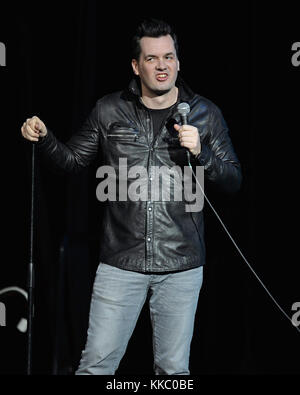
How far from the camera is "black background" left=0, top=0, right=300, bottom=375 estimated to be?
2.91 m

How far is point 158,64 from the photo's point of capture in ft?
7.54

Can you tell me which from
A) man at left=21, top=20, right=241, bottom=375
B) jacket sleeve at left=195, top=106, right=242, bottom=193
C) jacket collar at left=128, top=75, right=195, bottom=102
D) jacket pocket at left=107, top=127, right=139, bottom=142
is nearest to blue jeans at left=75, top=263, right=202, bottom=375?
man at left=21, top=20, right=241, bottom=375

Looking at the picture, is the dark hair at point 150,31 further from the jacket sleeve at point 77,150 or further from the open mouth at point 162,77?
the jacket sleeve at point 77,150

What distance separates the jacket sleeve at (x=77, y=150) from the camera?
2.32 metres

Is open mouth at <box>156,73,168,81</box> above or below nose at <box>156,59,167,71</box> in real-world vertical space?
below

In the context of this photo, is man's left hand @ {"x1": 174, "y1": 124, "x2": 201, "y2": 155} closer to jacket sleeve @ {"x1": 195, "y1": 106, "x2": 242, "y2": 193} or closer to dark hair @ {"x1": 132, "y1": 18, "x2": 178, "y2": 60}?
jacket sleeve @ {"x1": 195, "y1": 106, "x2": 242, "y2": 193}

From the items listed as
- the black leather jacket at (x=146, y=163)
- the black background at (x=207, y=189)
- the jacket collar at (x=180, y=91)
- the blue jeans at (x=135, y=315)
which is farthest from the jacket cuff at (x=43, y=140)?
the black background at (x=207, y=189)

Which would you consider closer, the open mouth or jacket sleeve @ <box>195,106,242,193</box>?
jacket sleeve @ <box>195,106,242,193</box>

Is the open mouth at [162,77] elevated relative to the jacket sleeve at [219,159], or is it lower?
elevated

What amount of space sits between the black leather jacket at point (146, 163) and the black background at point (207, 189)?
0.55m

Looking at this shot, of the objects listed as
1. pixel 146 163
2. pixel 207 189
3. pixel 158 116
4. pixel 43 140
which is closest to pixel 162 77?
pixel 158 116

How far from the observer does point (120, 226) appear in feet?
7.65
